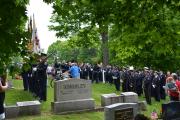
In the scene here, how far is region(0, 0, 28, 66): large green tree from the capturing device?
4758mm

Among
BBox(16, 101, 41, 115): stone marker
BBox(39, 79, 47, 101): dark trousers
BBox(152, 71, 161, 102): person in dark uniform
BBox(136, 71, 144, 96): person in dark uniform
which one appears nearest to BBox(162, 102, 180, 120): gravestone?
BBox(16, 101, 41, 115): stone marker

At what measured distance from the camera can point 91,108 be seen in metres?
16.8

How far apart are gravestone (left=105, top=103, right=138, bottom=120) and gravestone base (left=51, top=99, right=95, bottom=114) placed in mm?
4104

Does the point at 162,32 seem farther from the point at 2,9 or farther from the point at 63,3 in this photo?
the point at 2,9

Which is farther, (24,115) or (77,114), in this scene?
(77,114)

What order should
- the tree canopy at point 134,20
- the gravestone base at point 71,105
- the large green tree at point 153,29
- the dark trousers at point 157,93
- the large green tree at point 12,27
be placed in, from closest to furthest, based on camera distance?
the large green tree at point 12,27 → the tree canopy at point 134,20 → the large green tree at point 153,29 → the gravestone base at point 71,105 → the dark trousers at point 157,93

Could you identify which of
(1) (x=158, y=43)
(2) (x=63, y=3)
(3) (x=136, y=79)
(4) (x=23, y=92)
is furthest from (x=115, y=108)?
(3) (x=136, y=79)

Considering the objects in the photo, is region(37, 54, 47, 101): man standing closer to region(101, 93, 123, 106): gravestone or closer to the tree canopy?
region(101, 93, 123, 106): gravestone

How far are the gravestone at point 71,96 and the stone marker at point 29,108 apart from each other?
3.22 feet

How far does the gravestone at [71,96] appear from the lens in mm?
15953

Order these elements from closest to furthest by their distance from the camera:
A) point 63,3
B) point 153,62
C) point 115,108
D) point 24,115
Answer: point 63,3 < point 115,108 < point 24,115 < point 153,62

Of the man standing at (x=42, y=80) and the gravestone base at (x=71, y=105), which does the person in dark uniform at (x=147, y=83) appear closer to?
the gravestone base at (x=71, y=105)

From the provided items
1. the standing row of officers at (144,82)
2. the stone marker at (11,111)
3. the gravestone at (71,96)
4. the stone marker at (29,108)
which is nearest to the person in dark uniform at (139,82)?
the standing row of officers at (144,82)

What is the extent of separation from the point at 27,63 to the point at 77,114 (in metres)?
10.6
